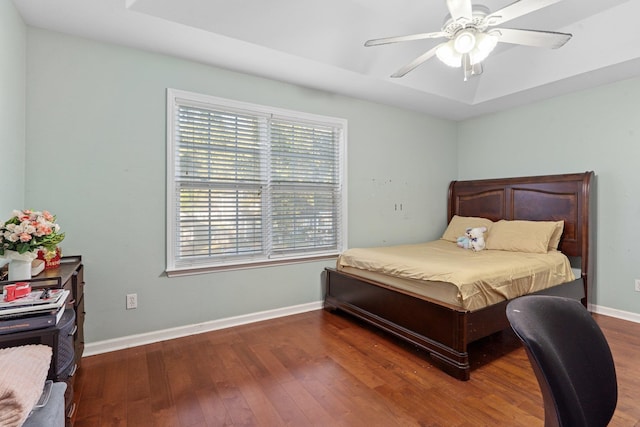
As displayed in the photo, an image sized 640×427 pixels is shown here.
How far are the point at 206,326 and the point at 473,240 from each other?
116 inches

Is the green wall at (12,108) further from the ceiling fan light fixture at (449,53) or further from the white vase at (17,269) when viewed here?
the ceiling fan light fixture at (449,53)

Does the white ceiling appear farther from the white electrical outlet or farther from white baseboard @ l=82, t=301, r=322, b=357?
white baseboard @ l=82, t=301, r=322, b=357

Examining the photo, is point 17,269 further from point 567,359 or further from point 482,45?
point 482,45

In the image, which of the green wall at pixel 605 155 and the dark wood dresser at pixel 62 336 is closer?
the dark wood dresser at pixel 62 336

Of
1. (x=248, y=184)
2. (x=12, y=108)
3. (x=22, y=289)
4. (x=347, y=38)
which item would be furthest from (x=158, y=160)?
(x=347, y=38)

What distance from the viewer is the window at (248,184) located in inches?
109

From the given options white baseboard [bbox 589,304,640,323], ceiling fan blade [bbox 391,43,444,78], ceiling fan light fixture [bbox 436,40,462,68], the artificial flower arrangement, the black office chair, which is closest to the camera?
the black office chair

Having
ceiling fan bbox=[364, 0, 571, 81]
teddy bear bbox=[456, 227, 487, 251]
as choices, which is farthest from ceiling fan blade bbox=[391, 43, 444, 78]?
teddy bear bbox=[456, 227, 487, 251]

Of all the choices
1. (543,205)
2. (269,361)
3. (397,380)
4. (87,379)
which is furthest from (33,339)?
(543,205)

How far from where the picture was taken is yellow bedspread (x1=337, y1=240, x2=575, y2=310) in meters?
2.24

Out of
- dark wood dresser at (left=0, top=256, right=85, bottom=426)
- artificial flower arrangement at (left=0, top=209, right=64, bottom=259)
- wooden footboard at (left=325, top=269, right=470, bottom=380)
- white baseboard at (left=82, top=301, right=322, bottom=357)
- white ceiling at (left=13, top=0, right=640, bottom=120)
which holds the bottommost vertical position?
white baseboard at (left=82, top=301, right=322, bottom=357)

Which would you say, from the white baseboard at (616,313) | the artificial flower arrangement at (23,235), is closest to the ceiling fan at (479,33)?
the artificial flower arrangement at (23,235)

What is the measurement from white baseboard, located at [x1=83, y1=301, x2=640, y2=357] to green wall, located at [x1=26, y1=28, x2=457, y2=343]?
1.9 inches

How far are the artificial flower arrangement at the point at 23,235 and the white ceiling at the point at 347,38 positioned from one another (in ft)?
4.67
